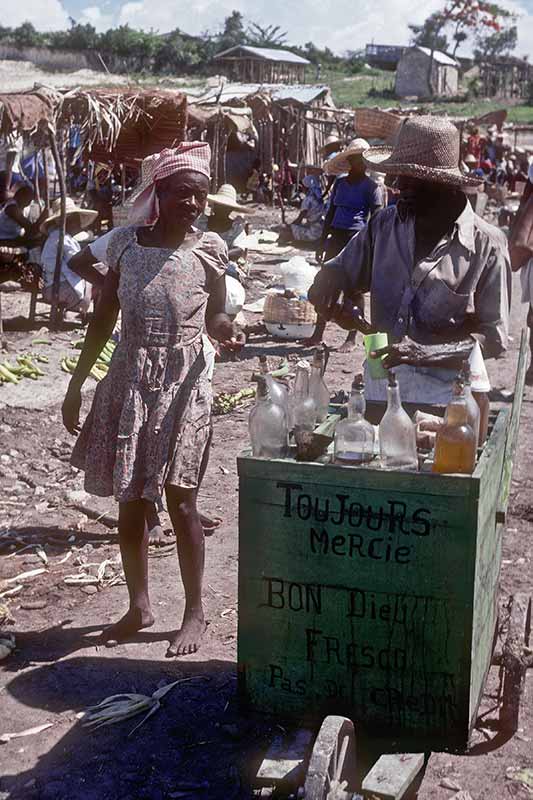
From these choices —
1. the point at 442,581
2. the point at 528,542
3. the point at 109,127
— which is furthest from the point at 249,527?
the point at 109,127

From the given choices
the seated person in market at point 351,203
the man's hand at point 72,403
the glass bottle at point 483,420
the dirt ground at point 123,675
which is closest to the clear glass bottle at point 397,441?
the glass bottle at point 483,420

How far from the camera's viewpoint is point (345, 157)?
996 cm

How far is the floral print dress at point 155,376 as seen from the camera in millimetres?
3727

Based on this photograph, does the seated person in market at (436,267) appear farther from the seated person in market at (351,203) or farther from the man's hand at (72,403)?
the seated person in market at (351,203)

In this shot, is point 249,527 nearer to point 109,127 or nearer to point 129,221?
point 129,221

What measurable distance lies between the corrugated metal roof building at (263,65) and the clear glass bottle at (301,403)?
47198mm

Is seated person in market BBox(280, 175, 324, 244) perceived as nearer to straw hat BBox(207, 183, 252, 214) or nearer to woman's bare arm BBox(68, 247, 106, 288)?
straw hat BBox(207, 183, 252, 214)

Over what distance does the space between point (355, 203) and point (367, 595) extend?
7.26 metres

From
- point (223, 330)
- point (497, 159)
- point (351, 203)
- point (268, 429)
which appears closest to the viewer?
point (268, 429)

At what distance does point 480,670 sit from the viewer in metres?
3.05

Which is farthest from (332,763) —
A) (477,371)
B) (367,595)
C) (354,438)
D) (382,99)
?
(382,99)

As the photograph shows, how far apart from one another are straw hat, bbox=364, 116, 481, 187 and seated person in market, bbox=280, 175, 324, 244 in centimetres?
1498

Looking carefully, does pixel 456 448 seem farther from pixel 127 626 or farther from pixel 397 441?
pixel 127 626

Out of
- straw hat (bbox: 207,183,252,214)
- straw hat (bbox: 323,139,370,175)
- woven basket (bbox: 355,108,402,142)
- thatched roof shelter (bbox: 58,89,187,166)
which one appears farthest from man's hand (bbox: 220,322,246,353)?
woven basket (bbox: 355,108,402,142)
